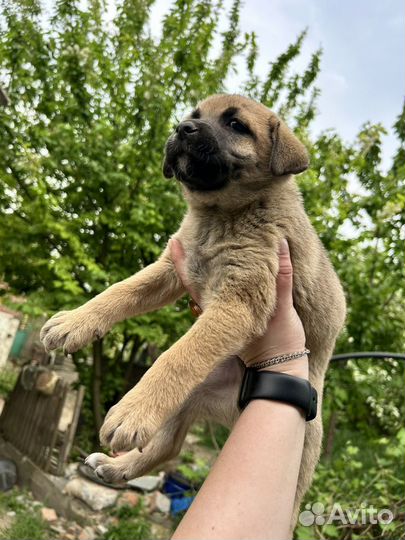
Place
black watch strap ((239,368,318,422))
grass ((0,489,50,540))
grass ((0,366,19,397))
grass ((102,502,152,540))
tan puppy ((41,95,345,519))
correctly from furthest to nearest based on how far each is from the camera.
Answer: grass ((0,366,19,397)) → grass ((102,502,152,540)) → grass ((0,489,50,540)) → tan puppy ((41,95,345,519)) → black watch strap ((239,368,318,422))

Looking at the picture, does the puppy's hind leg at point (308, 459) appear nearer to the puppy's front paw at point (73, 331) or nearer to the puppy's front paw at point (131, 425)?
the puppy's front paw at point (131, 425)

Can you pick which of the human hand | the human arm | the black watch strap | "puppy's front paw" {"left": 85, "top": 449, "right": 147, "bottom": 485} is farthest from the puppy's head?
"puppy's front paw" {"left": 85, "top": 449, "right": 147, "bottom": 485}

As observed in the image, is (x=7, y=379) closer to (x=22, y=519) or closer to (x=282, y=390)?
(x=22, y=519)

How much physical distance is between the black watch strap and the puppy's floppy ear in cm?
131

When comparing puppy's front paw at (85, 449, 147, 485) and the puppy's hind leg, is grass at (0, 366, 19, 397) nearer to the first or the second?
puppy's front paw at (85, 449, 147, 485)

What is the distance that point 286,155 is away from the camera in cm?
281

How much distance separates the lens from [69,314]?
2801 mm

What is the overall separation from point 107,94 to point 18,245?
2.79 meters

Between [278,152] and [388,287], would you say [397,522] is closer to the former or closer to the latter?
[388,287]

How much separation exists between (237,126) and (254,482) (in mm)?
2210

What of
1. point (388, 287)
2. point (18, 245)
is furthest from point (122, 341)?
point (388, 287)

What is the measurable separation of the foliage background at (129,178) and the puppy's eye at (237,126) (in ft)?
9.94

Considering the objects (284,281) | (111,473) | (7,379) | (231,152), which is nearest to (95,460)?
(111,473)

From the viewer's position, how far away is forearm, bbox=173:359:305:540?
1722 millimetres
